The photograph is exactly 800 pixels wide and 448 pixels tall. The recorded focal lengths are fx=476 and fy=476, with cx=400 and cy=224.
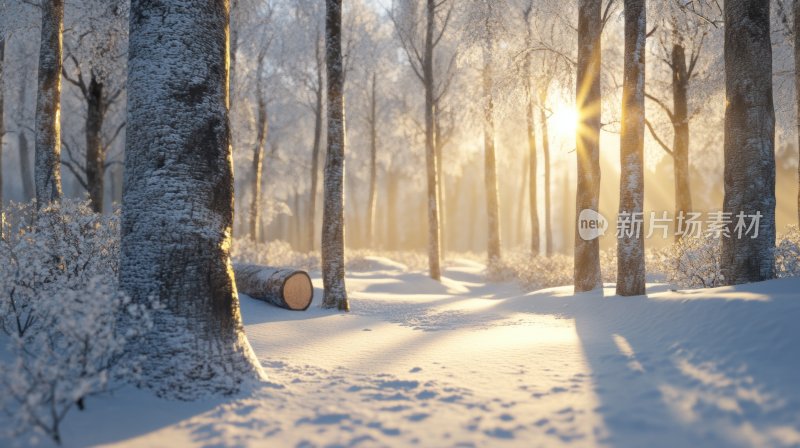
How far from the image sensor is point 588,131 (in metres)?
9.91

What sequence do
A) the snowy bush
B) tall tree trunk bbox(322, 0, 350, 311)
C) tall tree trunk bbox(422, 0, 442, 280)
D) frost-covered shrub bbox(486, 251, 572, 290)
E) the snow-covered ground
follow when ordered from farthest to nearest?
1. tall tree trunk bbox(422, 0, 442, 280)
2. frost-covered shrub bbox(486, 251, 572, 290)
3. tall tree trunk bbox(322, 0, 350, 311)
4. the snow-covered ground
5. the snowy bush

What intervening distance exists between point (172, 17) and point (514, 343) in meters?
4.93

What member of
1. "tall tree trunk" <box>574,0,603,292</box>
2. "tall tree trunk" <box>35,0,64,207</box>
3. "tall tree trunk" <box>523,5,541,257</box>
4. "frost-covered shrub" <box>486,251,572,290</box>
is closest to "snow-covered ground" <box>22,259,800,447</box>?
"tall tree trunk" <box>574,0,603,292</box>

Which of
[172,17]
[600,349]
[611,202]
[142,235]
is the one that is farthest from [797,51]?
[611,202]

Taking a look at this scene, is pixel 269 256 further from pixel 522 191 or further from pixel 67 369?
pixel 522 191

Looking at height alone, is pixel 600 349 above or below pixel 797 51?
below

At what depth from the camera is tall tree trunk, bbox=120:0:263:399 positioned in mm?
3873

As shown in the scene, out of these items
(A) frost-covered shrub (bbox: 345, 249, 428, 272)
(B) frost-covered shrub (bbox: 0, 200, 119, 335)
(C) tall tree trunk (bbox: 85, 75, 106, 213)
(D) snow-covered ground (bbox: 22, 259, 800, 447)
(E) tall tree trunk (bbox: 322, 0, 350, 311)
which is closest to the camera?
(D) snow-covered ground (bbox: 22, 259, 800, 447)

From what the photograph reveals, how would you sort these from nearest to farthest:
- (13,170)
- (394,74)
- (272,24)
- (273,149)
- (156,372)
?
(156,372) < (272,24) < (394,74) < (273,149) < (13,170)

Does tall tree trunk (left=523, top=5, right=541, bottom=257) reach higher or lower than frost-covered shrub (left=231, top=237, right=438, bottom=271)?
higher

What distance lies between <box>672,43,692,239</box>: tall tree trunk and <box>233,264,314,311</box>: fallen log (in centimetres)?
1067

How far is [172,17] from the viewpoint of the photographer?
4055 mm

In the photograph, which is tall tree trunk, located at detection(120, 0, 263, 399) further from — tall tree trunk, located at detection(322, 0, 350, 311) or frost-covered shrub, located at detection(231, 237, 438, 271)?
frost-covered shrub, located at detection(231, 237, 438, 271)

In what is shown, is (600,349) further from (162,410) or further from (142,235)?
(142,235)
